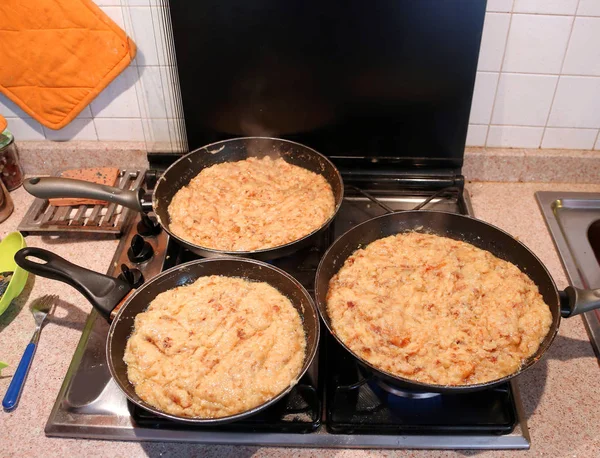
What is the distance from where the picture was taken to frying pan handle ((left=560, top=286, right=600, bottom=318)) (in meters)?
1.28

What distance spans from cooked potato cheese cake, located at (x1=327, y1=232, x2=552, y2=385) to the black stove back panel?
0.46 metres

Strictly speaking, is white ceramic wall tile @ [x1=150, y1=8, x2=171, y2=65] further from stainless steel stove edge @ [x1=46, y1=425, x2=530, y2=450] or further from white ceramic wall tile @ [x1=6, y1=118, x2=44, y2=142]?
stainless steel stove edge @ [x1=46, y1=425, x2=530, y2=450]

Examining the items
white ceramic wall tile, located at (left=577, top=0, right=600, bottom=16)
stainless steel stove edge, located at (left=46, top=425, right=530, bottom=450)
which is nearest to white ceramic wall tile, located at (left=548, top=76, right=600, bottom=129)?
white ceramic wall tile, located at (left=577, top=0, right=600, bottom=16)

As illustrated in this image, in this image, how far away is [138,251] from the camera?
1675mm

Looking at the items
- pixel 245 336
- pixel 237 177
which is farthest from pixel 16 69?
pixel 245 336

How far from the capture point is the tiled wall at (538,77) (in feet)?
5.51

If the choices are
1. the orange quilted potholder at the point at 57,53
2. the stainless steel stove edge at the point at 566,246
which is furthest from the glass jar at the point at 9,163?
the stainless steel stove edge at the point at 566,246

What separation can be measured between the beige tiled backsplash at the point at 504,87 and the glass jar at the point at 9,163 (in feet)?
0.27

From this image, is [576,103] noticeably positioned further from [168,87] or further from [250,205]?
[168,87]

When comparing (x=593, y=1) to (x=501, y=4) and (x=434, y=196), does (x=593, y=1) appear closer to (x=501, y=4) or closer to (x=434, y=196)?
(x=501, y=4)

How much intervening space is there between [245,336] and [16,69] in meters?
1.32

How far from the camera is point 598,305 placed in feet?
4.19

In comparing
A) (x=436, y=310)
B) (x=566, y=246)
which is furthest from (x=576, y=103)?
(x=436, y=310)

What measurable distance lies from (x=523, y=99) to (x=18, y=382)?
1875mm
